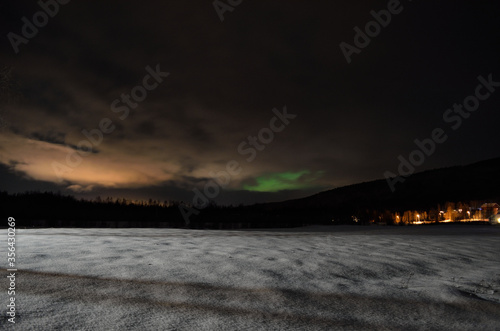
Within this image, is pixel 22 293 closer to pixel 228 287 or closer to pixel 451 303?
pixel 228 287

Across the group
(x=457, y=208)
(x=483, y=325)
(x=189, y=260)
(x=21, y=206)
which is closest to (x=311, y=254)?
(x=189, y=260)

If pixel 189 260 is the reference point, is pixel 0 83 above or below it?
above

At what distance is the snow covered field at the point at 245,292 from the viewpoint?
1.98m

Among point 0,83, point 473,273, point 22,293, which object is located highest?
point 0,83

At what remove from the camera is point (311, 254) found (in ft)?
14.1

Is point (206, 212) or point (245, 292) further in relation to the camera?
point (206, 212)

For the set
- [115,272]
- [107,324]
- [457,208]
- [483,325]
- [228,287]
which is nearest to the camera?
[107,324]

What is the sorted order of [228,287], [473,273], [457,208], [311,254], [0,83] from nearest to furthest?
[228,287]
[473,273]
[311,254]
[0,83]
[457,208]

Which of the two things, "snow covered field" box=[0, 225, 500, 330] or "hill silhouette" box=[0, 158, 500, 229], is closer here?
"snow covered field" box=[0, 225, 500, 330]

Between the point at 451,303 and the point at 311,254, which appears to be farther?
the point at 311,254

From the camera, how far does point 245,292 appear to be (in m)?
2.52

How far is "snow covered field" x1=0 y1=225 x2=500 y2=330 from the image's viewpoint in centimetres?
198

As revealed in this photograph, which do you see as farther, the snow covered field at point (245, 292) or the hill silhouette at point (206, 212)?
the hill silhouette at point (206, 212)

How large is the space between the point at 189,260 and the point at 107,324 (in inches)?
69.5
